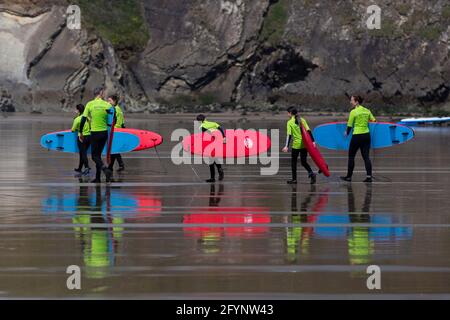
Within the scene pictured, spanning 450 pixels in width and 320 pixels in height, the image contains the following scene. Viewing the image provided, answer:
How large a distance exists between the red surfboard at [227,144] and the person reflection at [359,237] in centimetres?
625

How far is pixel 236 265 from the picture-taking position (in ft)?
43.0

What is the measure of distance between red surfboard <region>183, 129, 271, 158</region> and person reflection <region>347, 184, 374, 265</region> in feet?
20.5

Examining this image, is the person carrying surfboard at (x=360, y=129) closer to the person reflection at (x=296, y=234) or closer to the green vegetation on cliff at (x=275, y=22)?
the person reflection at (x=296, y=234)

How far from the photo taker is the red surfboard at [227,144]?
26.4m

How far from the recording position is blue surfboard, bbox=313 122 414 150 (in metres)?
28.2

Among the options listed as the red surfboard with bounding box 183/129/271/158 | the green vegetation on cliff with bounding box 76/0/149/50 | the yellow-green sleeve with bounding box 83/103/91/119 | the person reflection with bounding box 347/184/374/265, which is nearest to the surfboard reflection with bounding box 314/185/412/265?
the person reflection with bounding box 347/184/374/265

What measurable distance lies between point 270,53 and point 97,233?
79.8 m

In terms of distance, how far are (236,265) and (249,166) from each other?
17.0 meters

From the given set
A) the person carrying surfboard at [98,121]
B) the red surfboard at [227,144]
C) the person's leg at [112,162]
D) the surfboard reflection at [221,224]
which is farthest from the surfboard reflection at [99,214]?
the red surfboard at [227,144]

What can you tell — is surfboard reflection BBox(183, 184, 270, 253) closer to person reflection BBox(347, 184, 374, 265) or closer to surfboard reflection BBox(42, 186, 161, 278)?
surfboard reflection BBox(42, 186, 161, 278)

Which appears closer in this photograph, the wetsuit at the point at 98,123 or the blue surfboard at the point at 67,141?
the wetsuit at the point at 98,123
